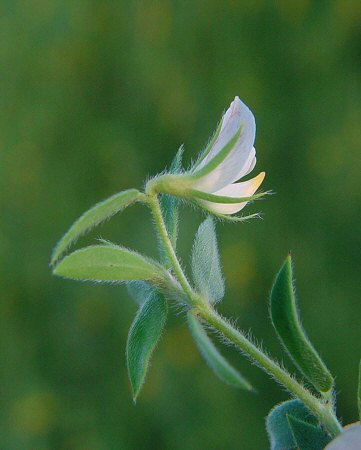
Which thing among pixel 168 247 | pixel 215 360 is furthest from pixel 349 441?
pixel 168 247

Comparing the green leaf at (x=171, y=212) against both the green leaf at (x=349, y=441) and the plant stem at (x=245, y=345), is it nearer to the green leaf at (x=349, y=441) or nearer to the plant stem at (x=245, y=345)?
Answer: the plant stem at (x=245, y=345)

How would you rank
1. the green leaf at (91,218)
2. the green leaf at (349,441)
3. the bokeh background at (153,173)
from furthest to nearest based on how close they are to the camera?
1. the bokeh background at (153,173)
2. the green leaf at (91,218)
3. the green leaf at (349,441)

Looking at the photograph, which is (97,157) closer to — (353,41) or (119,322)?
(119,322)

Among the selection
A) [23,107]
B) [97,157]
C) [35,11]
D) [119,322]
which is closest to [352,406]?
[119,322]

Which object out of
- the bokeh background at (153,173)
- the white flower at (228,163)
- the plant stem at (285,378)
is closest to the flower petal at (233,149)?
the white flower at (228,163)

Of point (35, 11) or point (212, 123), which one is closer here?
point (212, 123)

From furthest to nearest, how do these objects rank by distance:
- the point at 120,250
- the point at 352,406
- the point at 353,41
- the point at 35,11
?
the point at 35,11
the point at 353,41
the point at 352,406
the point at 120,250

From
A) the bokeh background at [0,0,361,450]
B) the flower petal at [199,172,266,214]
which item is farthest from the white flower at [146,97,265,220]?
the bokeh background at [0,0,361,450]
